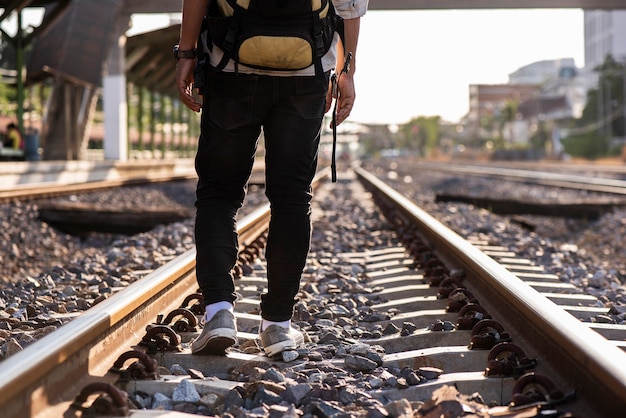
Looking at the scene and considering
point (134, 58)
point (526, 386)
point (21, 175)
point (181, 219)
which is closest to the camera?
point (526, 386)

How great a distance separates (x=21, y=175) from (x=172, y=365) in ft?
38.3

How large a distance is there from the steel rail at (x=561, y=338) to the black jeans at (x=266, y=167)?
0.83 metres

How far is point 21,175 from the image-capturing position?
45.6 feet

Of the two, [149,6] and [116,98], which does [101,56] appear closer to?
[116,98]

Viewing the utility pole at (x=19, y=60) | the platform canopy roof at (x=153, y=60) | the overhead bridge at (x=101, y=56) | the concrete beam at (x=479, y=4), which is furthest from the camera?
the concrete beam at (x=479, y=4)

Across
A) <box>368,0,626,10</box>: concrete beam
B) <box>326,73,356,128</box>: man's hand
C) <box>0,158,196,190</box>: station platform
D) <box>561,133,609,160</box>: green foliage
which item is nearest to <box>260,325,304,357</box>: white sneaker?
<box>326,73,356,128</box>: man's hand

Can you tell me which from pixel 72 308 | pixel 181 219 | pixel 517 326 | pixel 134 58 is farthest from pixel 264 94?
pixel 134 58

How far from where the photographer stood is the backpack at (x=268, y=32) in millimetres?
2879

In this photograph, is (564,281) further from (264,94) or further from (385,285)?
(264,94)

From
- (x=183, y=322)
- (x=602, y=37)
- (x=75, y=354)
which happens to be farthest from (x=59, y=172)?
(x=602, y=37)

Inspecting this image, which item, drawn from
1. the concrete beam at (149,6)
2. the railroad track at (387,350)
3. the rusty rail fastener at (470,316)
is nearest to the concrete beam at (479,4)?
the concrete beam at (149,6)

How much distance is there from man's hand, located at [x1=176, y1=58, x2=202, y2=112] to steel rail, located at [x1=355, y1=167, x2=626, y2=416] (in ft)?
4.47

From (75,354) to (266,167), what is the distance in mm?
966

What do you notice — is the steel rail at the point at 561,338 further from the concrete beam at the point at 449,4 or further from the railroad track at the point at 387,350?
the concrete beam at the point at 449,4
